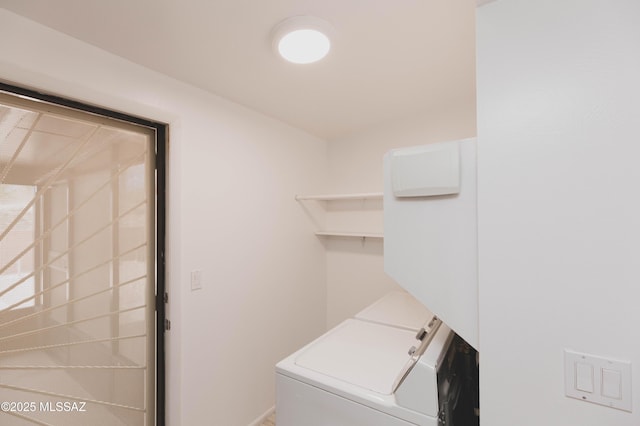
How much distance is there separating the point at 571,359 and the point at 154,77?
7.19 feet

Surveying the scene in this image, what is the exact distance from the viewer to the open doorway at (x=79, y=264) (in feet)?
4.12

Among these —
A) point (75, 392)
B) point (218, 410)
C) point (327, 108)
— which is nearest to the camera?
point (75, 392)

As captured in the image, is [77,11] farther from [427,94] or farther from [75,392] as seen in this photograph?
[427,94]

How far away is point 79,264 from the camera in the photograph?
1441 millimetres

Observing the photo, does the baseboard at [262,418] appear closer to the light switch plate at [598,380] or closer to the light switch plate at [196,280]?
the light switch plate at [196,280]

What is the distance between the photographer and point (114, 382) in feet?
5.18

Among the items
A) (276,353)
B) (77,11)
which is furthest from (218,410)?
(77,11)

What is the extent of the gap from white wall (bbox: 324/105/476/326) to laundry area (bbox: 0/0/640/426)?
0.05 metres

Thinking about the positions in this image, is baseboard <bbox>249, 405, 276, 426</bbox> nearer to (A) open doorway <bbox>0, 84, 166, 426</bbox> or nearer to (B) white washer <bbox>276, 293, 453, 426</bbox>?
(A) open doorway <bbox>0, 84, 166, 426</bbox>

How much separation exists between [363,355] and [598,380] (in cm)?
86

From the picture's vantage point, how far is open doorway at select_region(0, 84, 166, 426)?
1255mm

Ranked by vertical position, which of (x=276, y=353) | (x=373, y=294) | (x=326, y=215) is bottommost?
(x=276, y=353)

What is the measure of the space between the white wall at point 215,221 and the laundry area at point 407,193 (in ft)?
0.04

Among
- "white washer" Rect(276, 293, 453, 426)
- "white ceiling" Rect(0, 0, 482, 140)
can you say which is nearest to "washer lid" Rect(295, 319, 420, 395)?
"white washer" Rect(276, 293, 453, 426)
